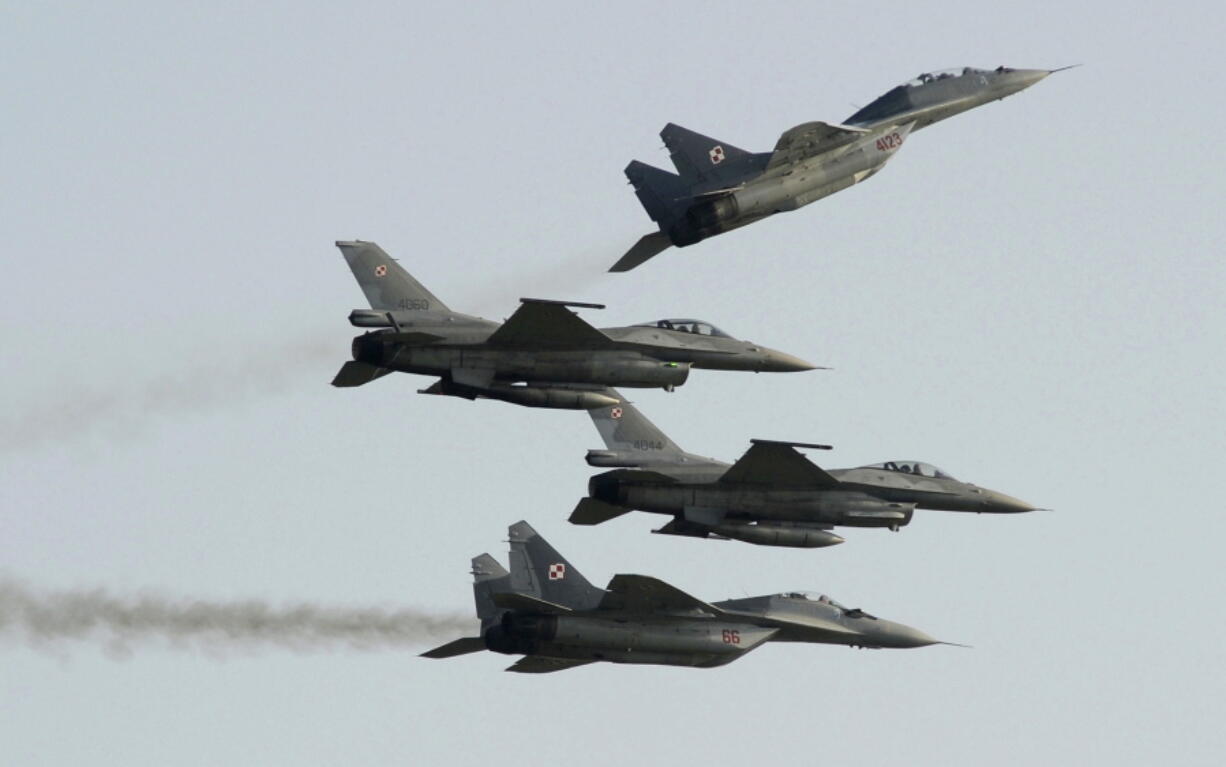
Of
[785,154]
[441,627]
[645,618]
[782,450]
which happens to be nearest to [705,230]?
[785,154]

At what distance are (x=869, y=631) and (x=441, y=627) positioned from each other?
12827 mm

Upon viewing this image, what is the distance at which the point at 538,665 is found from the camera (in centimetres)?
5756

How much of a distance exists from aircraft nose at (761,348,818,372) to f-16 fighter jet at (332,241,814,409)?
8.18 ft

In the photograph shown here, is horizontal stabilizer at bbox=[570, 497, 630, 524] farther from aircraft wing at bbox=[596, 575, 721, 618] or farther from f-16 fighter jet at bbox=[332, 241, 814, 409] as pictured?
f-16 fighter jet at bbox=[332, 241, 814, 409]

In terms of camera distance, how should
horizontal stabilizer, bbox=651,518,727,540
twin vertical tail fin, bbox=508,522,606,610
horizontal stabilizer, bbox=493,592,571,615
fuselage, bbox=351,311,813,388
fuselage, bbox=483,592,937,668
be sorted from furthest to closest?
horizontal stabilizer, bbox=651,518,727,540
twin vertical tail fin, bbox=508,522,606,610
fuselage, bbox=483,592,937,668
horizontal stabilizer, bbox=493,592,571,615
fuselage, bbox=351,311,813,388

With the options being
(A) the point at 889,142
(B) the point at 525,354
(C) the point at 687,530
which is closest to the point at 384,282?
(B) the point at 525,354

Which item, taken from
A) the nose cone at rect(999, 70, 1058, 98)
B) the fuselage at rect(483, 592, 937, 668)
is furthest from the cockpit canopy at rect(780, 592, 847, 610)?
the nose cone at rect(999, 70, 1058, 98)

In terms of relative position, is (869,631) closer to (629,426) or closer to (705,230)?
(629,426)

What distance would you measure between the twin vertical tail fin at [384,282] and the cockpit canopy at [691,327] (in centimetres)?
649

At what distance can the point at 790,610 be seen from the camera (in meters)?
58.2

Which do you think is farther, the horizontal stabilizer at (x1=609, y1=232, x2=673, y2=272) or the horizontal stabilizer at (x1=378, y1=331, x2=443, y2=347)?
the horizontal stabilizer at (x1=609, y1=232, x2=673, y2=272)

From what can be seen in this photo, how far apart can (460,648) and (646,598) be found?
232 inches

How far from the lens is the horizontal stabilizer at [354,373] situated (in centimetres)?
5209

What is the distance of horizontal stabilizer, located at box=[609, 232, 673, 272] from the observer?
187 feet
